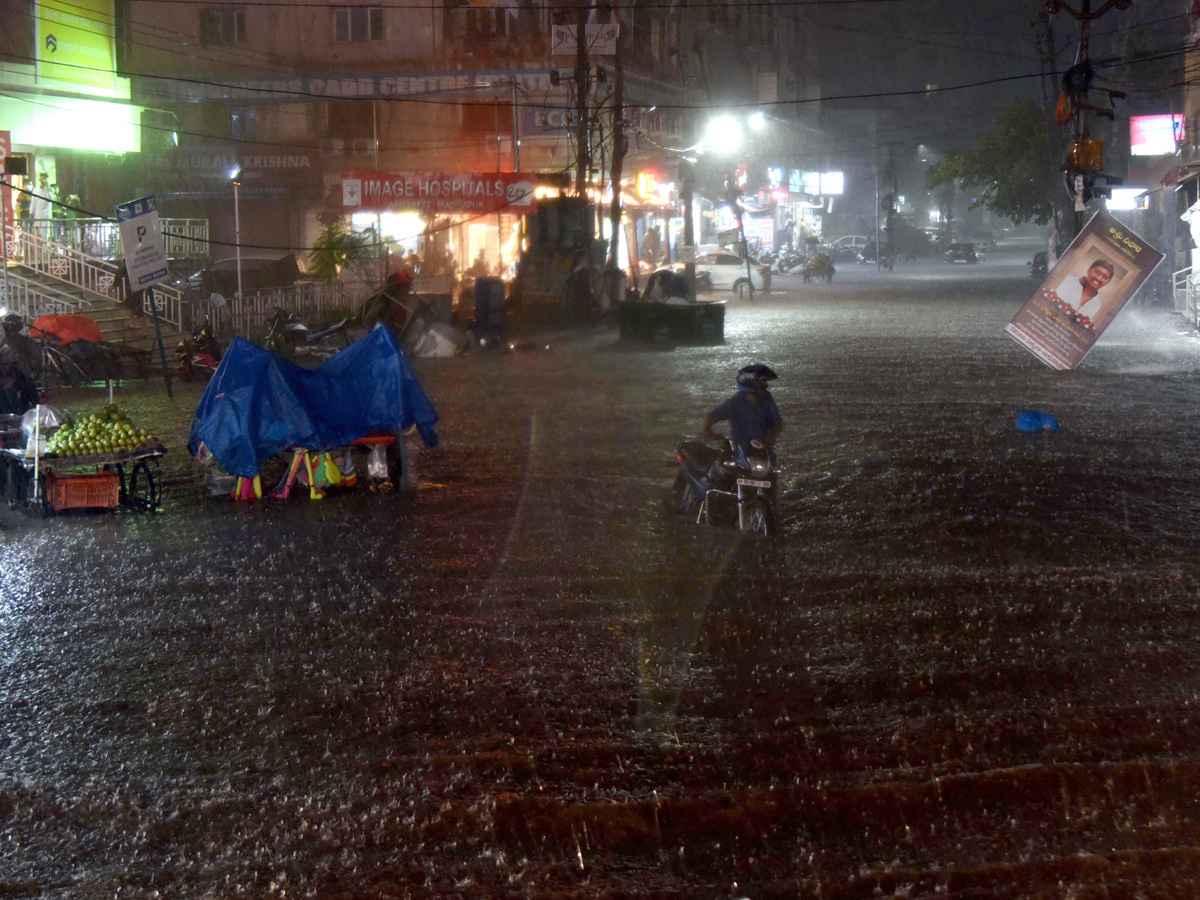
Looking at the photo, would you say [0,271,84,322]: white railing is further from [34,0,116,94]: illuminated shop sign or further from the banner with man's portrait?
the banner with man's portrait

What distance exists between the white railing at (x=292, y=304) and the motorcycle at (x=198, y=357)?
3.56 metres

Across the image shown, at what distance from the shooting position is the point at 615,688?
6.04 metres

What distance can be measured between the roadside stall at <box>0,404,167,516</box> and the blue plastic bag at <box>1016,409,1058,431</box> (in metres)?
9.14

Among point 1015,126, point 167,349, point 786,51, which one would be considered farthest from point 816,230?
point 167,349

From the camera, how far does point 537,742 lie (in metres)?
5.36

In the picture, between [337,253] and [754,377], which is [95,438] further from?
[337,253]

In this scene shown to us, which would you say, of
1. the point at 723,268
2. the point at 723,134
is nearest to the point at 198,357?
the point at 723,268

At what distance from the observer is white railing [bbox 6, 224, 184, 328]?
76.9ft

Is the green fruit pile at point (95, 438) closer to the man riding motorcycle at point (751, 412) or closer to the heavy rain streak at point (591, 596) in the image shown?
the heavy rain streak at point (591, 596)

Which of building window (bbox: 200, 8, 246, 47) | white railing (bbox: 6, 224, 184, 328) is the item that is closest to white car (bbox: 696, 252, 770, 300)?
building window (bbox: 200, 8, 246, 47)

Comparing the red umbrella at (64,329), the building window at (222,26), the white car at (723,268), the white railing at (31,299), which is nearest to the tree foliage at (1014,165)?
the white car at (723,268)

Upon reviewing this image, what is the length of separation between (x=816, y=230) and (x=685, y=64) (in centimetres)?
2399

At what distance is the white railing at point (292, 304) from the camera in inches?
997

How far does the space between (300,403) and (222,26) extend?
130 feet
